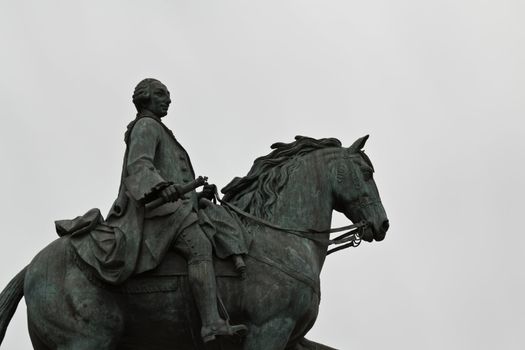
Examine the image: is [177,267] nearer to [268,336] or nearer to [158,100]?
[268,336]

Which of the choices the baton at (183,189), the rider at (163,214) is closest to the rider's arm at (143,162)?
the rider at (163,214)

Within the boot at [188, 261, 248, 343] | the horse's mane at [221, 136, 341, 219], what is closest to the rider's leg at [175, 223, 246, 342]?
the boot at [188, 261, 248, 343]

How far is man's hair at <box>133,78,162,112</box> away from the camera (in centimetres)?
1650

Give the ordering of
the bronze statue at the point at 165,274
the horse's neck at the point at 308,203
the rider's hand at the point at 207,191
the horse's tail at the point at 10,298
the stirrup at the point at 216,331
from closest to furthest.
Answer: the stirrup at the point at 216,331, the bronze statue at the point at 165,274, the horse's tail at the point at 10,298, the rider's hand at the point at 207,191, the horse's neck at the point at 308,203

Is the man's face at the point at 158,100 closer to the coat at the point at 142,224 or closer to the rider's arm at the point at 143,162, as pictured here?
the rider's arm at the point at 143,162

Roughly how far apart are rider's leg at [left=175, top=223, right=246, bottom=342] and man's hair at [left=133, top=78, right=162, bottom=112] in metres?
1.85

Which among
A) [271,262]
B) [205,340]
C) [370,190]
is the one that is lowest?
[205,340]

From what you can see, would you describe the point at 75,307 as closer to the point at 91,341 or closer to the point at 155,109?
the point at 91,341

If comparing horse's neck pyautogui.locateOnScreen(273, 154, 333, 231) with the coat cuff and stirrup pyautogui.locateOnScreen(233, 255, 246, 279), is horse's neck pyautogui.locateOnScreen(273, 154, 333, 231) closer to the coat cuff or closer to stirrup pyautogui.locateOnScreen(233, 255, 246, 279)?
stirrup pyautogui.locateOnScreen(233, 255, 246, 279)

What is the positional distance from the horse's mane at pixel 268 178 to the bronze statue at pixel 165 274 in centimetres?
25

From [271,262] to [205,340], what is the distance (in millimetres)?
1336

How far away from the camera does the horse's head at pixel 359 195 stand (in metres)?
16.5

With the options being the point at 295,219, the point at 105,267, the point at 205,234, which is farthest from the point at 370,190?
the point at 105,267

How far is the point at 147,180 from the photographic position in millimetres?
15422
